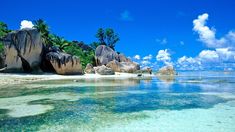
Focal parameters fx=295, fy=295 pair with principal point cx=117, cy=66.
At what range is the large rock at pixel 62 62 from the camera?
140ft

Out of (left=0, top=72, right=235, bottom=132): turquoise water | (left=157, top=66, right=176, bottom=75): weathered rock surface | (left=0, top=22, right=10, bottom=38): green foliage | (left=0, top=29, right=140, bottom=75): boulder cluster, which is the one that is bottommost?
(left=0, top=72, right=235, bottom=132): turquoise water

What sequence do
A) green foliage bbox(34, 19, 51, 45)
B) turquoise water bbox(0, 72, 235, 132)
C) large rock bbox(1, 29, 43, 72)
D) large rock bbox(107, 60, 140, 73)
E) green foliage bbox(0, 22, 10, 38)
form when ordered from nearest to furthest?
turquoise water bbox(0, 72, 235, 132) < large rock bbox(1, 29, 43, 72) < green foliage bbox(0, 22, 10, 38) < green foliage bbox(34, 19, 51, 45) < large rock bbox(107, 60, 140, 73)

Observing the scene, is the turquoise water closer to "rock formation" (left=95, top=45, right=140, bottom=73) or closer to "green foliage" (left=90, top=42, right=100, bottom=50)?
"rock formation" (left=95, top=45, right=140, bottom=73)

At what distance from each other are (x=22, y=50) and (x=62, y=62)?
19.9ft

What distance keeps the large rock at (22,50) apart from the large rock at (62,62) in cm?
220

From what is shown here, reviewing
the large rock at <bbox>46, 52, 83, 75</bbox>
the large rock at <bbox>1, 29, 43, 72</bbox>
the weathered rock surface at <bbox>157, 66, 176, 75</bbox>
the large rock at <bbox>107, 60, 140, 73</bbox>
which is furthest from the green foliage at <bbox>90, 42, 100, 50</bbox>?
the large rock at <bbox>1, 29, 43, 72</bbox>

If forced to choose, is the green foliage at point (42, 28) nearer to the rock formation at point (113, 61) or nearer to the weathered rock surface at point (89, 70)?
the weathered rock surface at point (89, 70)

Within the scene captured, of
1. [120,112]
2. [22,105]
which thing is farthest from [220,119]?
[22,105]

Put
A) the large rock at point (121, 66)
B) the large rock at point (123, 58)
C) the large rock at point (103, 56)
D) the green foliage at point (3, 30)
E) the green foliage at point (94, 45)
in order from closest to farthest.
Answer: the green foliage at point (3, 30), the large rock at point (121, 66), the large rock at point (103, 56), the large rock at point (123, 58), the green foliage at point (94, 45)

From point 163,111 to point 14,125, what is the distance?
681 centimetres

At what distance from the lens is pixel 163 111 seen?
1409 cm

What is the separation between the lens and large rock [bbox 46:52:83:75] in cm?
4266

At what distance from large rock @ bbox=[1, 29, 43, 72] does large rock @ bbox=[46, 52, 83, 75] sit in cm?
220

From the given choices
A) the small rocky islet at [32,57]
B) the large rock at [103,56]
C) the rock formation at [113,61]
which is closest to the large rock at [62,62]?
the small rocky islet at [32,57]
